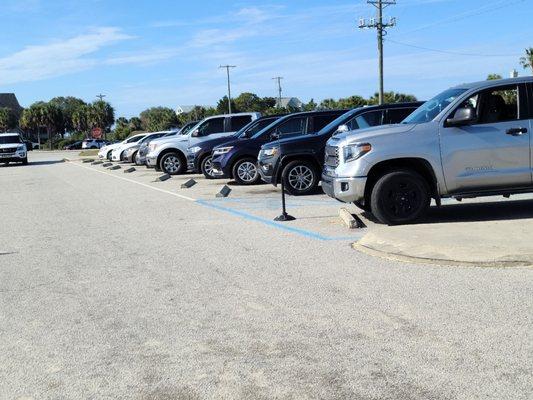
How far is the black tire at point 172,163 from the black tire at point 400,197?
14.2 m

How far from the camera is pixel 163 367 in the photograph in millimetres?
4188

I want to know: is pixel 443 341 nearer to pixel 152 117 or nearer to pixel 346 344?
pixel 346 344

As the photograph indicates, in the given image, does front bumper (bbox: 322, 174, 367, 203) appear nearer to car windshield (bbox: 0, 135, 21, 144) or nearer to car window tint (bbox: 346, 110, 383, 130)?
car window tint (bbox: 346, 110, 383, 130)

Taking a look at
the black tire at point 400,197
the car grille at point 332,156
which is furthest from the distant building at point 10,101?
the black tire at point 400,197

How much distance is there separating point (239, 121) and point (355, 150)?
12.4 m

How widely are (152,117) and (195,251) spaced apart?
116m

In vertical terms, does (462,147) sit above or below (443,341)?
above

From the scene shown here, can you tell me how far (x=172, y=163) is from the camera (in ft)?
72.9

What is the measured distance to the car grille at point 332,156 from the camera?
9344 mm

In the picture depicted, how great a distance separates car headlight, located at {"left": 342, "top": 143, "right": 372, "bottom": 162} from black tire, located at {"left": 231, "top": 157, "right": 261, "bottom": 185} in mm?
7823

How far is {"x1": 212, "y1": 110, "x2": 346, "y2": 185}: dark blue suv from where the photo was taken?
15.3 metres

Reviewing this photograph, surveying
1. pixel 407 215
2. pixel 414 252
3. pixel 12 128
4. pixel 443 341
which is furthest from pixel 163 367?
pixel 12 128

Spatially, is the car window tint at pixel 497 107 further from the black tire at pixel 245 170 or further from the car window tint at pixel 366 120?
the black tire at pixel 245 170

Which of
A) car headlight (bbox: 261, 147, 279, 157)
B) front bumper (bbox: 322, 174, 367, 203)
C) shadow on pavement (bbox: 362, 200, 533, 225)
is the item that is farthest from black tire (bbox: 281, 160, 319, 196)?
front bumper (bbox: 322, 174, 367, 203)
